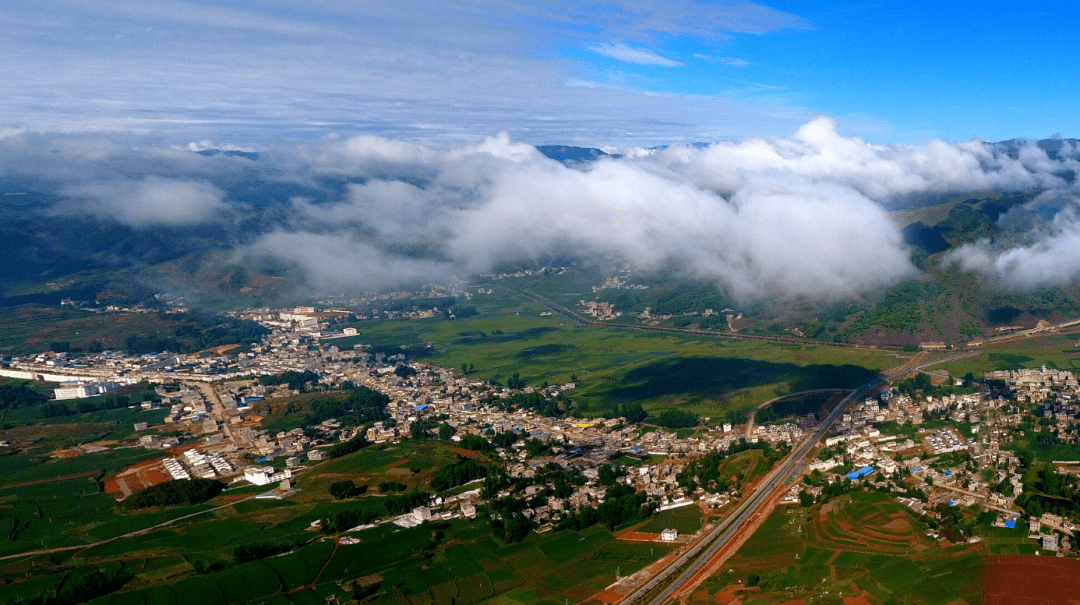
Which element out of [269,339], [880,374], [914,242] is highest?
[914,242]

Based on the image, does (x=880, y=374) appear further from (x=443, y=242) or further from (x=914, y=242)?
(x=443, y=242)

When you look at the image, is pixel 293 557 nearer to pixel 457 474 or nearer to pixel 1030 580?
pixel 457 474

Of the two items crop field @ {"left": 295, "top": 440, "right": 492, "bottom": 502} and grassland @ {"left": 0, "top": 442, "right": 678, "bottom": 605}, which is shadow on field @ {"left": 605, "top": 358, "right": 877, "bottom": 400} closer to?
crop field @ {"left": 295, "top": 440, "right": 492, "bottom": 502}

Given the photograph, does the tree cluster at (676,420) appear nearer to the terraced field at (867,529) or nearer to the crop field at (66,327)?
the terraced field at (867,529)

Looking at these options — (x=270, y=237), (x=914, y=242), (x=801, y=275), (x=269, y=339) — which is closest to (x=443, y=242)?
(x=270, y=237)

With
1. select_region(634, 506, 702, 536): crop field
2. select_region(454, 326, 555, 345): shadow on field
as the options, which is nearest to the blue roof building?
select_region(634, 506, 702, 536): crop field

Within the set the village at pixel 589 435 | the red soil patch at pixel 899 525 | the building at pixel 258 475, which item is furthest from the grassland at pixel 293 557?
the red soil patch at pixel 899 525
